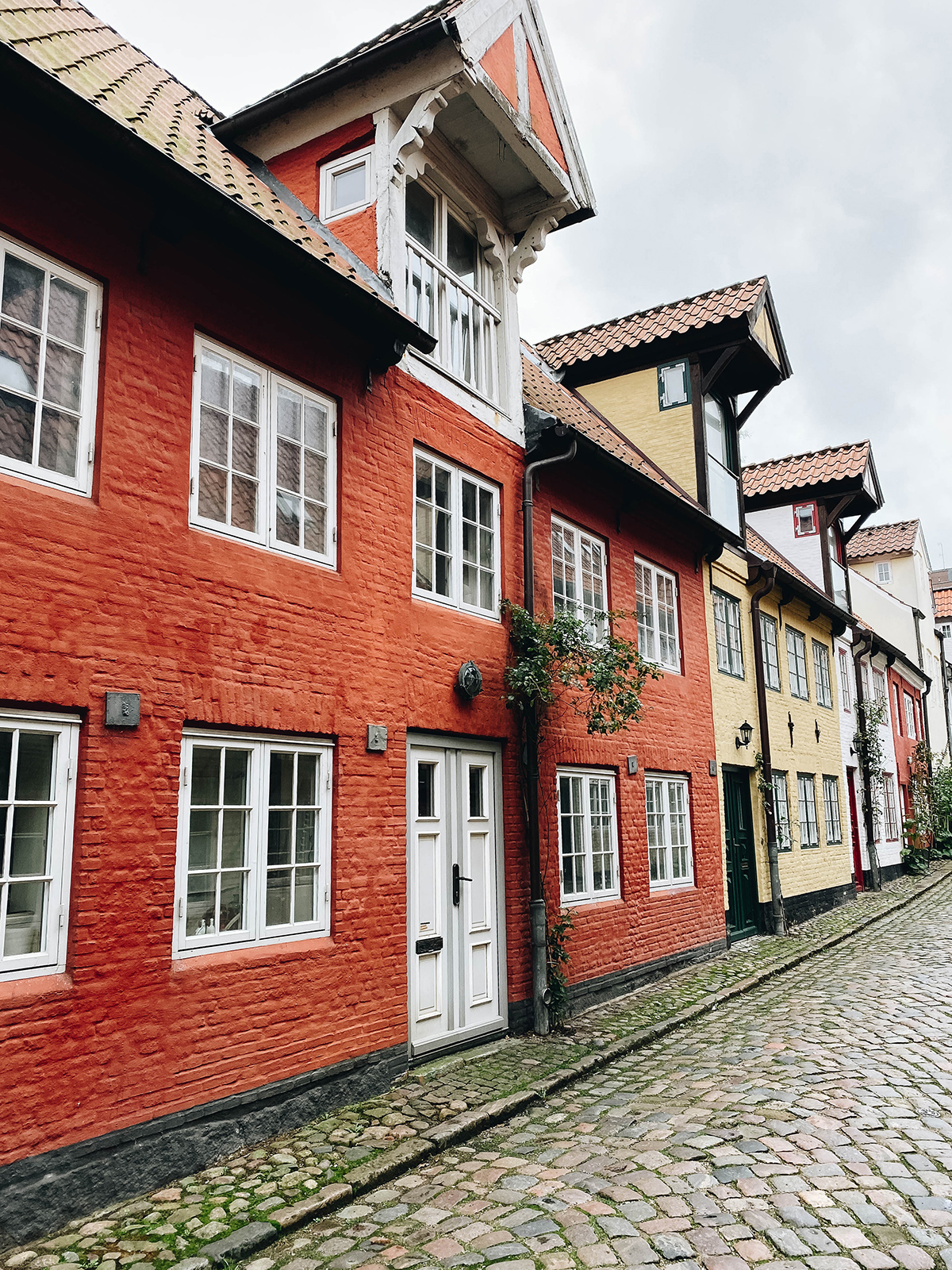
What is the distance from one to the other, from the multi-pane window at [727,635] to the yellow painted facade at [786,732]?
0.12 m

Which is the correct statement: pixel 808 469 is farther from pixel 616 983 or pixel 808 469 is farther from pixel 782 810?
pixel 616 983

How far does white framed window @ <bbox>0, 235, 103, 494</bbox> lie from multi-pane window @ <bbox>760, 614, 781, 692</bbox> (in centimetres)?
1222

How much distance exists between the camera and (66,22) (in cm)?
691

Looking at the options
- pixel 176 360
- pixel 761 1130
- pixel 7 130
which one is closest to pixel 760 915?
pixel 761 1130

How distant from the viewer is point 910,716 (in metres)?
28.9

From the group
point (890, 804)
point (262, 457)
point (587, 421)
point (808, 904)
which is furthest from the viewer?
point (890, 804)

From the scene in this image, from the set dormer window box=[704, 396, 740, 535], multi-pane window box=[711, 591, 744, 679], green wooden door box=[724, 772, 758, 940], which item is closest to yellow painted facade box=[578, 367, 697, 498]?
dormer window box=[704, 396, 740, 535]

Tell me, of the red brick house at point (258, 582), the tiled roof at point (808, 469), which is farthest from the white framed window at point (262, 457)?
the tiled roof at point (808, 469)

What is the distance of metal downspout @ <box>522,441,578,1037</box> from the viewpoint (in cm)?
812

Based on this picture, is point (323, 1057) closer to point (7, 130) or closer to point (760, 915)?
point (7, 130)

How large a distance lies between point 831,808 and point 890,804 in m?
6.65

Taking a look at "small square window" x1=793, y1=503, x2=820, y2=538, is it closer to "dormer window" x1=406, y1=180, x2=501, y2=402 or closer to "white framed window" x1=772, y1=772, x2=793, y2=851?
"white framed window" x1=772, y1=772, x2=793, y2=851

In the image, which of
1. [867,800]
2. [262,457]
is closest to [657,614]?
[262,457]

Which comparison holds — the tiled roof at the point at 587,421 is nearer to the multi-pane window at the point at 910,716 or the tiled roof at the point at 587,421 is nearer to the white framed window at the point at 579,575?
the white framed window at the point at 579,575
